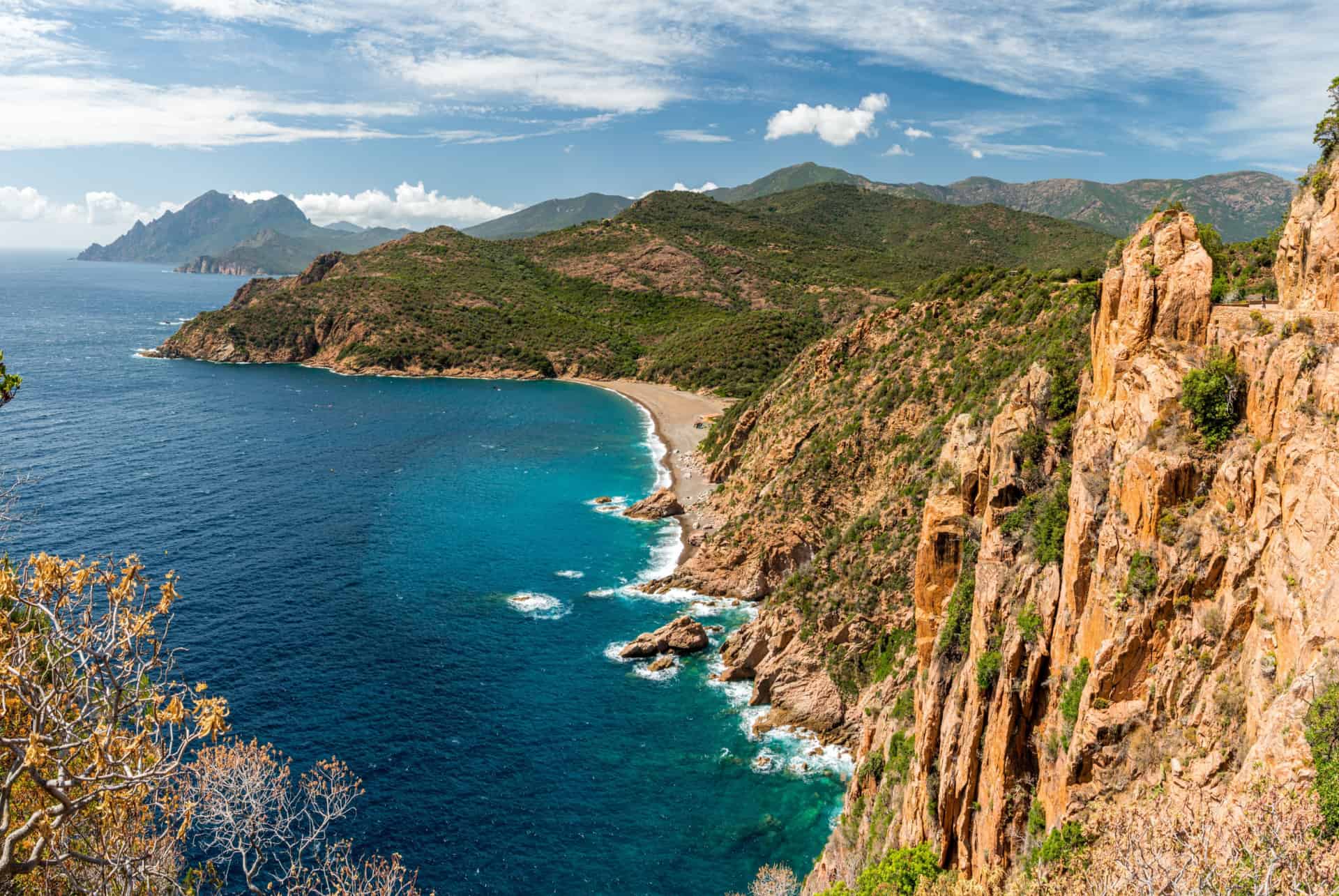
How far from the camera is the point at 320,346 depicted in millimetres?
198625

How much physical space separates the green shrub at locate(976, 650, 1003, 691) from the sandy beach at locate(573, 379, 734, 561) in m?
50.4

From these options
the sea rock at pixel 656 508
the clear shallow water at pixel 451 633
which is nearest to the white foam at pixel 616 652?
the clear shallow water at pixel 451 633

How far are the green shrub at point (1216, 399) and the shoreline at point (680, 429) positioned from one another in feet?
188

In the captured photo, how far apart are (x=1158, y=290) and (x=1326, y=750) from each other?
508 inches

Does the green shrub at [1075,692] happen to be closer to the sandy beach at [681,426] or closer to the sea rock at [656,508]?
the sandy beach at [681,426]

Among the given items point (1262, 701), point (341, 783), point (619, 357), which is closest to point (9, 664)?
point (1262, 701)

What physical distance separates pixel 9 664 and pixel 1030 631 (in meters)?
24.5

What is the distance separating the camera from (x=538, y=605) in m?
65.4

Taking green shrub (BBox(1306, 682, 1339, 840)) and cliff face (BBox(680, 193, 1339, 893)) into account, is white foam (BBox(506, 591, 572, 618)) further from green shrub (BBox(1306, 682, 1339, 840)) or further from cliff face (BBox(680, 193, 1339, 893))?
green shrub (BBox(1306, 682, 1339, 840))

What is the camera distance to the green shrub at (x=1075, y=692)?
21500mm

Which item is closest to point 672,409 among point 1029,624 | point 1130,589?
point 1029,624

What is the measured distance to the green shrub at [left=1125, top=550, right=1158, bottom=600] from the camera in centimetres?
1961

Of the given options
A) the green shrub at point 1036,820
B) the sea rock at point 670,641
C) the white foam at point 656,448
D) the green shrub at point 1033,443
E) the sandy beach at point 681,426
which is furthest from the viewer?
the white foam at point 656,448

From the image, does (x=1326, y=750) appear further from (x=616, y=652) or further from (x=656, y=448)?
(x=656, y=448)
